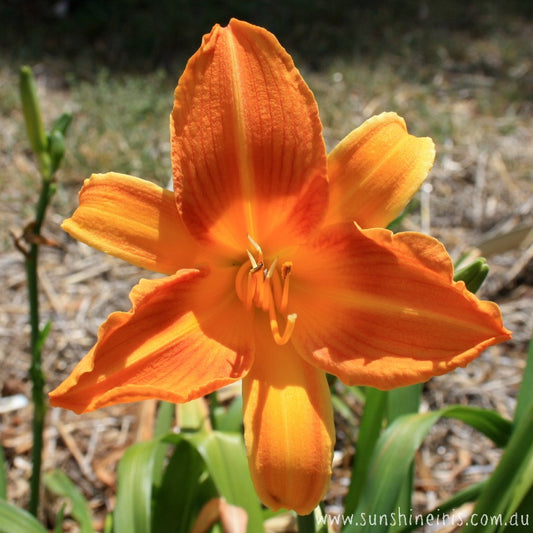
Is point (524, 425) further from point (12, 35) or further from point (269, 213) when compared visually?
point (12, 35)

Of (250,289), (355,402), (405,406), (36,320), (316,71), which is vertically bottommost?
(355,402)

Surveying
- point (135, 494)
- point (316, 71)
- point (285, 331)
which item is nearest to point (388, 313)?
point (285, 331)

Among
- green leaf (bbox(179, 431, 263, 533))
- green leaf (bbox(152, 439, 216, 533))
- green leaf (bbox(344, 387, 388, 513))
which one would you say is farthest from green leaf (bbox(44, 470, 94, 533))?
green leaf (bbox(344, 387, 388, 513))

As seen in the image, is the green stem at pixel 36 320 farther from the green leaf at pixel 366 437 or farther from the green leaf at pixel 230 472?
the green leaf at pixel 366 437

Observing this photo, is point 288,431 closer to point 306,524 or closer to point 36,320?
point 306,524

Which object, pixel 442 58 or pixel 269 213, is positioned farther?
pixel 442 58

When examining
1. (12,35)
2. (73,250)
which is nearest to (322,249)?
(73,250)

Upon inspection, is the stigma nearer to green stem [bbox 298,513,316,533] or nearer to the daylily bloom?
the daylily bloom
